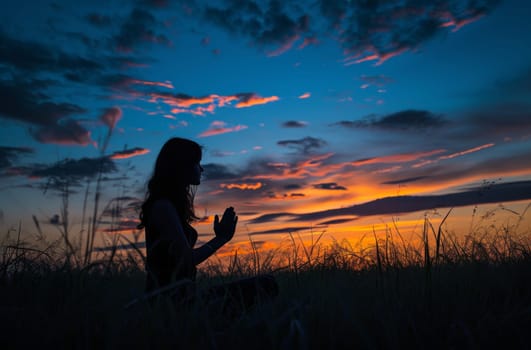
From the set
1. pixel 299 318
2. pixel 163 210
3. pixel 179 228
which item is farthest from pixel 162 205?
pixel 299 318

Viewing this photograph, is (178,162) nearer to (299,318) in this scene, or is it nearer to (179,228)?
(179,228)

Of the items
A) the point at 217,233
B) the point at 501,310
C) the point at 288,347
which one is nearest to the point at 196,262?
the point at 217,233

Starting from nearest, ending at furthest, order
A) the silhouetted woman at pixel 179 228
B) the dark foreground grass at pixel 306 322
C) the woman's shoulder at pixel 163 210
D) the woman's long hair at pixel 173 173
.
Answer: the dark foreground grass at pixel 306 322 < the silhouetted woman at pixel 179 228 < the woman's shoulder at pixel 163 210 < the woman's long hair at pixel 173 173

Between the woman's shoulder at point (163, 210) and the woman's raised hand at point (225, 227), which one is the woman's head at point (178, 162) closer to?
the woman's shoulder at point (163, 210)

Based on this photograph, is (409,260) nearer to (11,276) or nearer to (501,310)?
(501,310)

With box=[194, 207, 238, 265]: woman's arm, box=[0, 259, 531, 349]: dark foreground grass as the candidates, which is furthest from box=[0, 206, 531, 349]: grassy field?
box=[194, 207, 238, 265]: woman's arm

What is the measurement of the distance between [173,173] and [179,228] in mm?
737

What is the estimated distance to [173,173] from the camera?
427cm

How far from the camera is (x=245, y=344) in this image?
6.82ft

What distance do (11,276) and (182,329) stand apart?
2.97 metres

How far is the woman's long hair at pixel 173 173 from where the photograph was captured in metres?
4.20

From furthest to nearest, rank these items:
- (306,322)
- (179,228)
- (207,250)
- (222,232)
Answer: (222,232) → (207,250) → (179,228) → (306,322)

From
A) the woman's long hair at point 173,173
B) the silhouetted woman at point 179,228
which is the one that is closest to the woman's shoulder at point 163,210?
the silhouetted woman at point 179,228

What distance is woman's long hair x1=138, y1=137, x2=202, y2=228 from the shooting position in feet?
13.8
